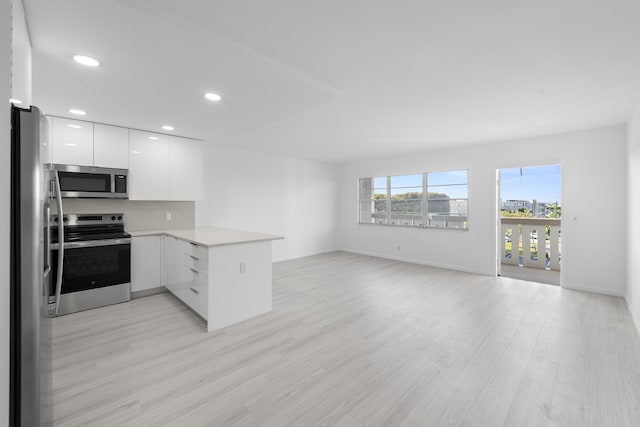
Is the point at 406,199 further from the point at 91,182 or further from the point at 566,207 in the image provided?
the point at 91,182

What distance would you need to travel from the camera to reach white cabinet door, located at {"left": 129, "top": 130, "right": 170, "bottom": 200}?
3781mm

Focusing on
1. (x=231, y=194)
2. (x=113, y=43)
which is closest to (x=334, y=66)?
(x=113, y=43)

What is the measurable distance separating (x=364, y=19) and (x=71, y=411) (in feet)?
10.0

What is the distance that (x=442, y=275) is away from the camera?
16.4 feet

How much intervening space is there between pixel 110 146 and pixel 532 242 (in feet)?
25.7

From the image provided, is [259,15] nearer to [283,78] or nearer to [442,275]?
[283,78]

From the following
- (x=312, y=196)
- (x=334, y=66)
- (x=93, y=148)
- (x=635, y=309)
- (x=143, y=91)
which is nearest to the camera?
(x=334, y=66)

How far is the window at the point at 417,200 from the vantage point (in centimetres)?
555

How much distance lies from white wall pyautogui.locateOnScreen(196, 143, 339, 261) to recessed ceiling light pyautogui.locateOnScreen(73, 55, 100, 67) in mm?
2968

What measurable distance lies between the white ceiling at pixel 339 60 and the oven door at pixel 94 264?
157cm

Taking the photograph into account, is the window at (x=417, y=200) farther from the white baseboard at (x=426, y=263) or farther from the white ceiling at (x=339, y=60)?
the white ceiling at (x=339, y=60)

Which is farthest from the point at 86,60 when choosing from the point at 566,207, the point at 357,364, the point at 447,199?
the point at 566,207

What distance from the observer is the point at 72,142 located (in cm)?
332

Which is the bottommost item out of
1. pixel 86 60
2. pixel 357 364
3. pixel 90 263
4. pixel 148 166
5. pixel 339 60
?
pixel 357 364
